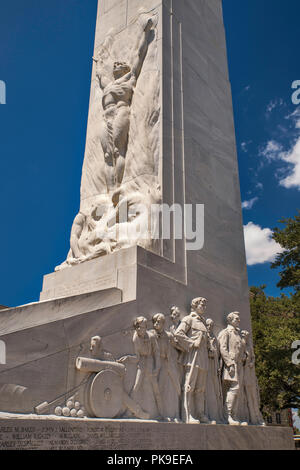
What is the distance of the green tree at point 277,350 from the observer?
2077 cm

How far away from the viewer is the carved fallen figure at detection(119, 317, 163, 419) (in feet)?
25.5

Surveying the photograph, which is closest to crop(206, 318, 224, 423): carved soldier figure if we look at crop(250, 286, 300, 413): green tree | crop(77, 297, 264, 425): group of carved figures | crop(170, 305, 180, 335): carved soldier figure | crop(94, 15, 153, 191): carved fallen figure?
crop(77, 297, 264, 425): group of carved figures

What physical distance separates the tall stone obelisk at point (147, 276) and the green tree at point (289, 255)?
9.23 m

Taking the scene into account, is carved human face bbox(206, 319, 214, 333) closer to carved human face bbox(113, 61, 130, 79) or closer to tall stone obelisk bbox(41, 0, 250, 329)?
tall stone obelisk bbox(41, 0, 250, 329)

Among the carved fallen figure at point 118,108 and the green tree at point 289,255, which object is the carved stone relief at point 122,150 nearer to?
the carved fallen figure at point 118,108

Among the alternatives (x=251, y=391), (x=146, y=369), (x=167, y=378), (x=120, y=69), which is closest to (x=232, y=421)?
(x=251, y=391)

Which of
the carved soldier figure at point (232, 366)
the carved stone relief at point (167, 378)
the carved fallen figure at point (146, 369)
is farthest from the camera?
the carved soldier figure at point (232, 366)

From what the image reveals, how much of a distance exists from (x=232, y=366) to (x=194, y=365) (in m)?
1.65

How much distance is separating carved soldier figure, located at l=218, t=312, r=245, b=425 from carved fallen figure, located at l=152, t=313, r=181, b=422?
1.92m

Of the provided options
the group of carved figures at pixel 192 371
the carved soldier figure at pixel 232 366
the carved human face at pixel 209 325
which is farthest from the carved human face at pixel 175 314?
the carved soldier figure at pixel 232 366

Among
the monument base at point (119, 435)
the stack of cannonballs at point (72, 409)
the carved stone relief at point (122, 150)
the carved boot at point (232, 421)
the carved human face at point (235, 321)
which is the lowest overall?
the monument base at point (119, 435)

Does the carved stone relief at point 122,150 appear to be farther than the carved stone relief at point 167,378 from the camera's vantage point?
Yes

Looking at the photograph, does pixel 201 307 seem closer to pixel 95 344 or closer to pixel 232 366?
pixel 232 366

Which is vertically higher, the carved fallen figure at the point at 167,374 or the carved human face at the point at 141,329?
the carved human face at the point at 141,329
